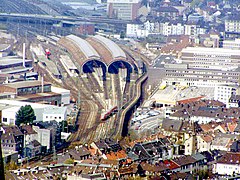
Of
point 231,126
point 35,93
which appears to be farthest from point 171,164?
point 35,93

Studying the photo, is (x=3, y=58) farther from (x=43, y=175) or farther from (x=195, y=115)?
(x=43, y=175)

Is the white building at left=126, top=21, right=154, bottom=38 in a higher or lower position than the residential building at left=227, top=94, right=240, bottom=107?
higher

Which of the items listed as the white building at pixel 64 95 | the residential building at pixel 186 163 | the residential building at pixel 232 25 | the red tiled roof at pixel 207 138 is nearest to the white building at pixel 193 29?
the residential building at pixel 232 25

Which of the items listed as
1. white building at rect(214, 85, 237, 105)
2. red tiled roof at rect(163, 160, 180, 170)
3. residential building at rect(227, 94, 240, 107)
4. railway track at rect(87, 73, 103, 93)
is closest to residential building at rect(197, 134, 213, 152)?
red tiled roof at rect(163, 160, 180, 170)

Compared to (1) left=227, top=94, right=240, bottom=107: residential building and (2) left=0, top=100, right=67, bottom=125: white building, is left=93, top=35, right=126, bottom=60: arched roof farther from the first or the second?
(2) left=0, top=100, right=67, bottom=125: white building

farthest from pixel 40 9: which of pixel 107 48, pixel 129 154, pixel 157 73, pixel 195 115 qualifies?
pixel 129 154

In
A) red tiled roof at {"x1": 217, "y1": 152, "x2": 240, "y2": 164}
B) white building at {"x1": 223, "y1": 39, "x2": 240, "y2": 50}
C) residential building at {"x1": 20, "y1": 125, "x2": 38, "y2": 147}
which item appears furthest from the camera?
white building at {"x1": 223, "y1": 39, "x2": 240, "y2": 50}
